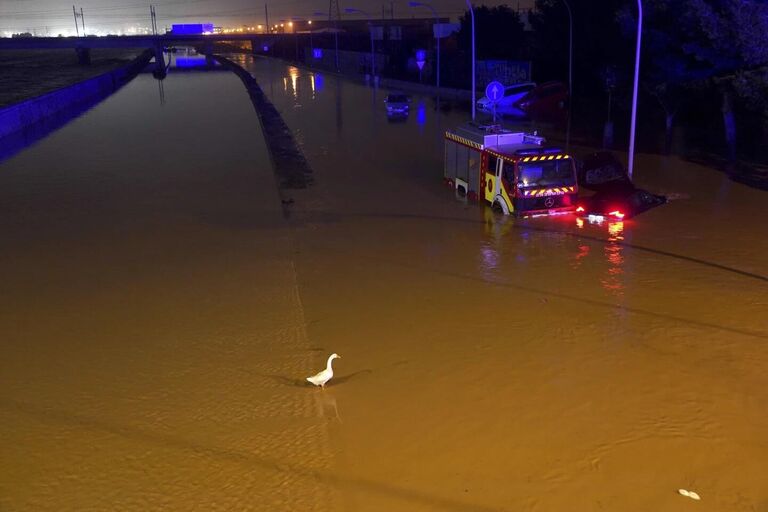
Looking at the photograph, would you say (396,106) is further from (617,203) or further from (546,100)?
(617,203)

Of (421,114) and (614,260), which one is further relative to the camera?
(421,114)

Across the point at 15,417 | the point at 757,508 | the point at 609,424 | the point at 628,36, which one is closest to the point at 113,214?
the point at 15,417

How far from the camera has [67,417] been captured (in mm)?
8719

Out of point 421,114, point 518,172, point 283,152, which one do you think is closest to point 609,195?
point 518,172

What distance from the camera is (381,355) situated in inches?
400

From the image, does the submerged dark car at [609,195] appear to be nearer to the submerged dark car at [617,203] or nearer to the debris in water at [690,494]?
the submerged dark car at [617,203]

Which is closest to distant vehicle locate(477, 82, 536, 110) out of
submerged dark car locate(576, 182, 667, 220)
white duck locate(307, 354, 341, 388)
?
submerged dark car locate(576, 182, 667, 220)

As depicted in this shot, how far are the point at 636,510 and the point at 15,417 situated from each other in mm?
7522

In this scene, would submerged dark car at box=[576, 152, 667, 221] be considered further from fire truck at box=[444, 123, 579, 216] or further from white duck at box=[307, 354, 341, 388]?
white duck at box=[307, 354, 341, 388]

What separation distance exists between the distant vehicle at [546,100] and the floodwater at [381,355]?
21.8 metres

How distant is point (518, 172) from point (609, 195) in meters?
2.95

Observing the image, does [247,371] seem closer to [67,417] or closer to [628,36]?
[67,417]

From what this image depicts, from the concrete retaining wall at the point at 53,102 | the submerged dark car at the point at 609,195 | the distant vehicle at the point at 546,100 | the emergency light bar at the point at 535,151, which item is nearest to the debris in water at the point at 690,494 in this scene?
the emergency light bar at the point at 535,151

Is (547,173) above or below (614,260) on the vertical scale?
above
